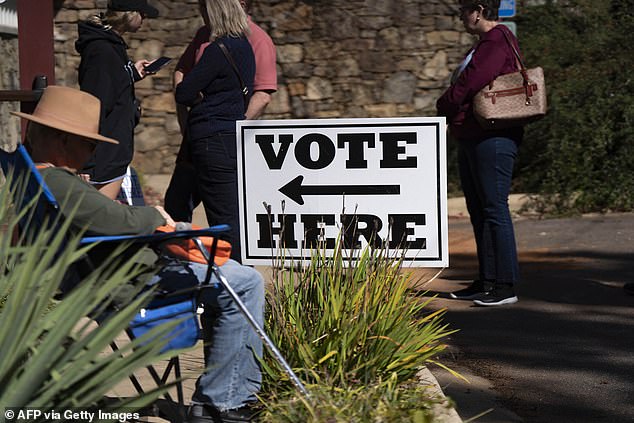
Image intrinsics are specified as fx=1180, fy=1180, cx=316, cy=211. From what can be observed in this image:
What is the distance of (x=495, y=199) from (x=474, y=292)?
2.22 ft

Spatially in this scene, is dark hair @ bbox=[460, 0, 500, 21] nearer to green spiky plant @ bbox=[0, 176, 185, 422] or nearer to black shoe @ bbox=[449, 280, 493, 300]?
black shoe @ bbox=[449, 280, 493, 300]

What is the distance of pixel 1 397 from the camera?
3.04 meters

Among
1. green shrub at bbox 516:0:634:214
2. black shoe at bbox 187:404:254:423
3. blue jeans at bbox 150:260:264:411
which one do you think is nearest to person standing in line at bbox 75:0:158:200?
blue jeans at bbox 150:260:264:411

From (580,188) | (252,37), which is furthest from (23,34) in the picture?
(580,188)

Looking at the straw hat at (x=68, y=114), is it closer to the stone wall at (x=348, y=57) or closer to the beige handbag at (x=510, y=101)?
the beige handbag at (x=510, y=101)

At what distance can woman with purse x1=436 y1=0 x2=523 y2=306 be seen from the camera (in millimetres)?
7125

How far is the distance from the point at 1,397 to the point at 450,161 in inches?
467

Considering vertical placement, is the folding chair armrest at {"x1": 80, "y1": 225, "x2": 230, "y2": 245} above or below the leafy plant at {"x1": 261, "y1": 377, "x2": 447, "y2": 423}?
above

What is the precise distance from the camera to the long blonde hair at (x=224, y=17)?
6406mm

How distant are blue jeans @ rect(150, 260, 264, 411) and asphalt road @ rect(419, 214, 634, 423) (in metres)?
0.90

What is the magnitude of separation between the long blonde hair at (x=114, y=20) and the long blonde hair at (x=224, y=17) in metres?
0.47

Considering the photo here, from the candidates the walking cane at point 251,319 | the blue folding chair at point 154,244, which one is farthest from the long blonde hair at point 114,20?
the walking cane at point 251,319

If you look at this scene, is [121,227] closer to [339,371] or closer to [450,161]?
[339,371]

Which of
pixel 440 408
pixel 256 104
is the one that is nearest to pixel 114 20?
pixel 256 104
